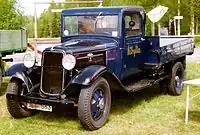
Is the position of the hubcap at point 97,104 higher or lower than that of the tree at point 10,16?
lower

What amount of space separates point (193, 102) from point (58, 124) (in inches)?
116

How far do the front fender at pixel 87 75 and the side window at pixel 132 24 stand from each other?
1472mm

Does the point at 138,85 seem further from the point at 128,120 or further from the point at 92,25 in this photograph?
the point at 92,25

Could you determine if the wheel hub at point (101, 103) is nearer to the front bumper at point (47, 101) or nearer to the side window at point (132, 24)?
the front bumper at point (47, 101)

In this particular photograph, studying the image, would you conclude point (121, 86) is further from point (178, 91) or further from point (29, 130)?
point (178, 91)

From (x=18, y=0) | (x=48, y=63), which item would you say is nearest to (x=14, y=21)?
(x=18, y=0)

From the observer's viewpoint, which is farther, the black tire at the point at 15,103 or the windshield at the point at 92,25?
the windshield at the point at 92,25

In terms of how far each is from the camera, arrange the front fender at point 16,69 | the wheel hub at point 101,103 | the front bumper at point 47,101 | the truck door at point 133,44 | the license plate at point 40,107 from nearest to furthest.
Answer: the front bumper at point 47,101 < the license plate at point 40,107 < the wheel hub at point 101,103 < the front fender at point 16,69 < the truck door at point 133,44

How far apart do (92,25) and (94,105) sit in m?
1.79

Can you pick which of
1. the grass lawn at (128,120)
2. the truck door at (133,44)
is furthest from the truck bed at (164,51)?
the grass lawn at (128,120)

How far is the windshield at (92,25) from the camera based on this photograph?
7.10 metres

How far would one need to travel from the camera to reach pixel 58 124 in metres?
6.30

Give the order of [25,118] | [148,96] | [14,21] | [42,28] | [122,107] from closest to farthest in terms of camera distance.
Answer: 1. [25,118]
2. [122,107]
3. [148,96]
4. [14,21]
5. [42,28]

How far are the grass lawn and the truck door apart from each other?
0.69 metres
